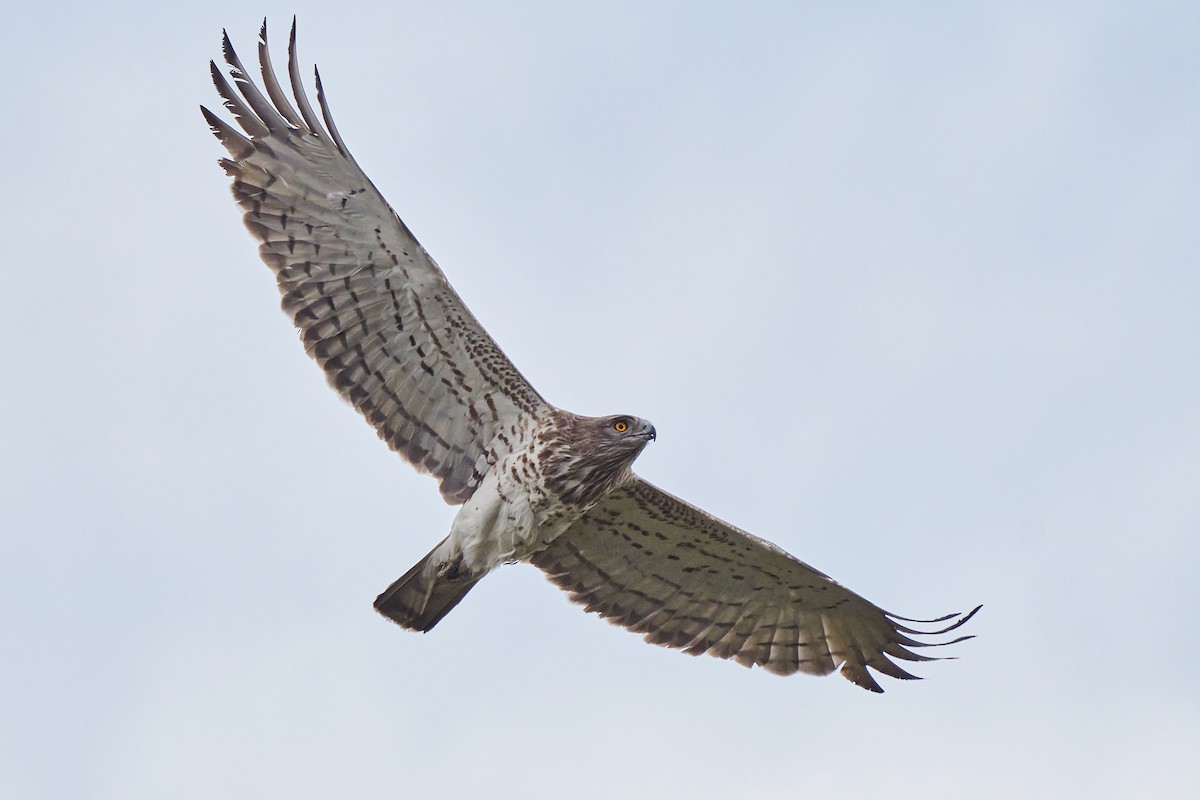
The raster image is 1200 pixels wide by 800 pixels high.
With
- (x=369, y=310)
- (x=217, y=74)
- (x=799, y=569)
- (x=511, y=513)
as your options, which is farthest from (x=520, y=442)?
(x=217, y=74)

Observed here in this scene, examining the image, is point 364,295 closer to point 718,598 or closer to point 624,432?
point 624,432

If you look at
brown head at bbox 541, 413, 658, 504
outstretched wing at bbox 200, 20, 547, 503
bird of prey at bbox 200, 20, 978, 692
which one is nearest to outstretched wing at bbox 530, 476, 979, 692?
bird of prey at bbox 200, 20, 978, 692

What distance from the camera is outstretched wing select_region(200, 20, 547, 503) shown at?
41.4ft

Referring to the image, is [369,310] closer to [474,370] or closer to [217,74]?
[474,370]

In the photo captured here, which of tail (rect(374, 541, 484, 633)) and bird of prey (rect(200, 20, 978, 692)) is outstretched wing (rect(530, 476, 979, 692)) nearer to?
bird of prey (rect(200, 20, 978, 692))

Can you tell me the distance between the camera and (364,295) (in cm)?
1297

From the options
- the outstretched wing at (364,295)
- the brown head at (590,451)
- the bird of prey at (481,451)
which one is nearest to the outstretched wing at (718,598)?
the bird of prey at (481,451)

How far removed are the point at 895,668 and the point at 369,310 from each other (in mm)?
5000

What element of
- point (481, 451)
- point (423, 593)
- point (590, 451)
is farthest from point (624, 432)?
point (423, 593)

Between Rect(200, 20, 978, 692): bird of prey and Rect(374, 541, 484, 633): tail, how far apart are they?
0.4 inches

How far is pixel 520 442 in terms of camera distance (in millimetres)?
13305

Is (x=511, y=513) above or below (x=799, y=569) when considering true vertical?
below

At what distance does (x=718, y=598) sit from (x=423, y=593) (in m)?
2.51

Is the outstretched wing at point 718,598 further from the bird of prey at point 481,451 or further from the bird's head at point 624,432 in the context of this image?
the bird's head at point 624,432
